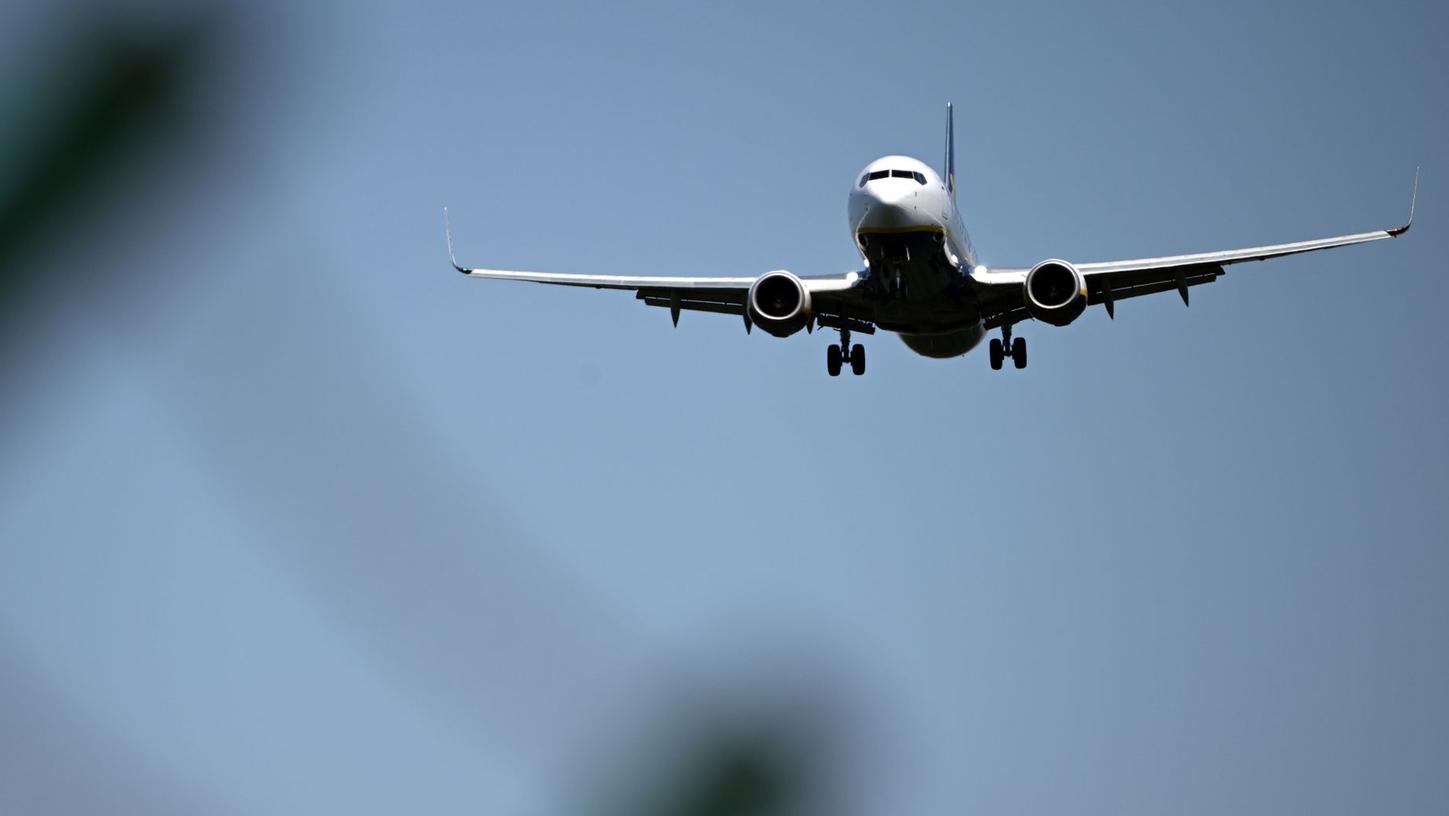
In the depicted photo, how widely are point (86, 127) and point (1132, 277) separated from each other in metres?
47.9

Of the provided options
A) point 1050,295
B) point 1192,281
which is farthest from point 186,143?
point 1192,281

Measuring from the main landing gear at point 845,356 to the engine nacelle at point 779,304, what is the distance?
446 centimetres

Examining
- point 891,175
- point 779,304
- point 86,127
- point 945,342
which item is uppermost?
point 891,175

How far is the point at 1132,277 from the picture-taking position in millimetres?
47469

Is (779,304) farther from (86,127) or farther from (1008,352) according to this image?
(86,127)

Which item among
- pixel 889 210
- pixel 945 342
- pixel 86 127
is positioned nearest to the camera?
pixel 86 127

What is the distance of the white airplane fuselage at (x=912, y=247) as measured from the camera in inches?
1618

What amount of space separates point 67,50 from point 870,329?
153 ft

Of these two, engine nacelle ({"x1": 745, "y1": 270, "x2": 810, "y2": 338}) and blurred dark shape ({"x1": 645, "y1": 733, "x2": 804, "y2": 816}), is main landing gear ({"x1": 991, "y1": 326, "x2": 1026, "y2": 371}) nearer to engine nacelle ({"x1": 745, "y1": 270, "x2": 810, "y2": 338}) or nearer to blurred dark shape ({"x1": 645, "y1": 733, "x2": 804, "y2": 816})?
engine nacelle ({"x1": 745, "y1": 270, "x2": 810, "y2": 338})

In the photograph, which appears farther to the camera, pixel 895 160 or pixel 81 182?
pixel 895 160

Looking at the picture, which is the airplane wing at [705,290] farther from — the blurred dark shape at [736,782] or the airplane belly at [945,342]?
the blurred dark shape at [736,782]

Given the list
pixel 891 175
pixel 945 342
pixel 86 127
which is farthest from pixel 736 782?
pixel 945 342

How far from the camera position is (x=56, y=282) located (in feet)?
5.05

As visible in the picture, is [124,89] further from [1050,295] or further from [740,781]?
[1050,295]
